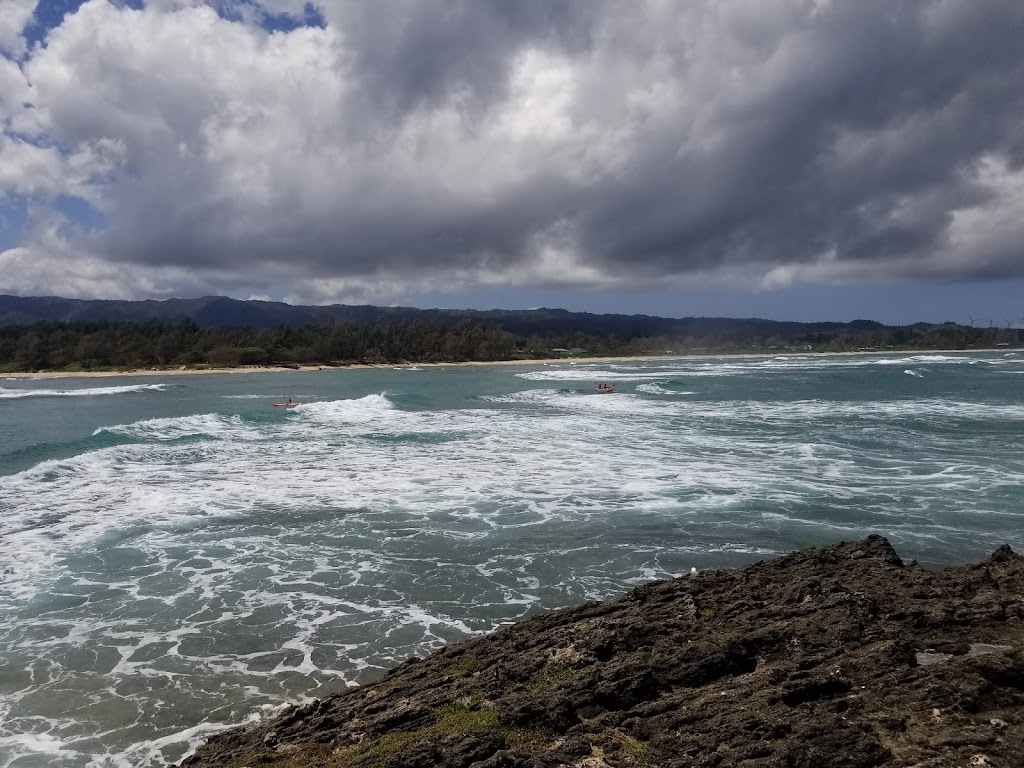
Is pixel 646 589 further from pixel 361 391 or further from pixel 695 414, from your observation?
pixel 361 391

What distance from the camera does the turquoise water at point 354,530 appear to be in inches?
341

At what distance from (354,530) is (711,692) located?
1055 cm

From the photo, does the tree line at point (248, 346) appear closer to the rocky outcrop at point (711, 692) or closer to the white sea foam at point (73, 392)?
the white sea foam at point (73, 392)

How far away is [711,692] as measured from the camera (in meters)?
6.28

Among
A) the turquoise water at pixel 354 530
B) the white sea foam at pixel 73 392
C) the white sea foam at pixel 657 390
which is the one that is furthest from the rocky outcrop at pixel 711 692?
the white sea foam at pixel 73 392

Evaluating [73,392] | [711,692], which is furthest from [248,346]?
[711,692]

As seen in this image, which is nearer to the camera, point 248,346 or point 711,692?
point 711,692

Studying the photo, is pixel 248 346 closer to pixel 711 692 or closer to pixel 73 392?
pixel 73 392

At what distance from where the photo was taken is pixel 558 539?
46.5ft

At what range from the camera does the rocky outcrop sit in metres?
5.41

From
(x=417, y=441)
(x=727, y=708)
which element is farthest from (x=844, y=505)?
(x=417, y=441)

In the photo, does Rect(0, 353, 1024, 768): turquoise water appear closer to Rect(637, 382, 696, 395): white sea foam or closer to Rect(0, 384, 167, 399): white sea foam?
Rect(637, 382, 696, 395): white sea foam

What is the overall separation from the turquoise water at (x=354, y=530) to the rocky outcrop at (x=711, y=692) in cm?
180

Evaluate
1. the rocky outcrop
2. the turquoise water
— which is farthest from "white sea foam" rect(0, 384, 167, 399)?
the rocky outcrop
